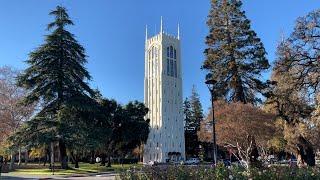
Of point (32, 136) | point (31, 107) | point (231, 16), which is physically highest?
point (231, 16)

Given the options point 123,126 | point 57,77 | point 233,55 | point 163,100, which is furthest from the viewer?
point 163,100

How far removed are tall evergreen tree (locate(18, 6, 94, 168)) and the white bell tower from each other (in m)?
62.6

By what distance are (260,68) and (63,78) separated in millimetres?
23371

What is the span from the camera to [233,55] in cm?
4484

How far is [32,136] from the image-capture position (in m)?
49.1

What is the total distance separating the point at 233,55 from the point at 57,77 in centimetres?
2148

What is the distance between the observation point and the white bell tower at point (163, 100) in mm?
117688

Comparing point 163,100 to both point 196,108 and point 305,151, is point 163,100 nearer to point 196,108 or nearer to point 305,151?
point 196,108

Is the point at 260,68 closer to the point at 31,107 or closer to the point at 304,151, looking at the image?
the point at 304,151

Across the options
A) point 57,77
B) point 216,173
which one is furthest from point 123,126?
point 216,173

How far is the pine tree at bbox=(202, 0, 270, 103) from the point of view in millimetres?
44188

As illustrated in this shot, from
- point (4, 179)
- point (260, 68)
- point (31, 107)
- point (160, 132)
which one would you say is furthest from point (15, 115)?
point (160, 132)

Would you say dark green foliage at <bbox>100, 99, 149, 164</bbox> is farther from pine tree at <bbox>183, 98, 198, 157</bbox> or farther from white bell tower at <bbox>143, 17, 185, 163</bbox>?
pine tree at <bbox>183, 98, 198, 157</bbox>

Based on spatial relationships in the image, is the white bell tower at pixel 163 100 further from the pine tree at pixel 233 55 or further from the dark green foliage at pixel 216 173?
the dark green foliage at pixel 216 173
